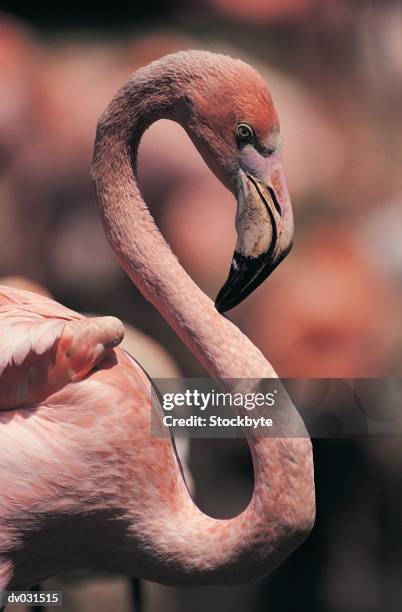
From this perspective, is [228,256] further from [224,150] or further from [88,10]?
[88,10]

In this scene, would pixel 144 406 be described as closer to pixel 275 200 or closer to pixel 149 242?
pixel 149 242

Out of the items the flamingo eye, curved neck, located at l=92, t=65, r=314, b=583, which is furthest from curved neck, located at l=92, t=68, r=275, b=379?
the flamingo eye

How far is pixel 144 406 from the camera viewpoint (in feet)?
4.04

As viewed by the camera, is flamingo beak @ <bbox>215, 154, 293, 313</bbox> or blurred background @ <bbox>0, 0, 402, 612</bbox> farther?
blurred background @ <bbox>0, 0, 402, 612</bbox>

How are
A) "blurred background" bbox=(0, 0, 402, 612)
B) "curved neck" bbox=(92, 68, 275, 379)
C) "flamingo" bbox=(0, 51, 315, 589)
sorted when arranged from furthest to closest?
1. "blurred background" bbox=(0, 0, 402, 612)
2. "curved neck" bbox=(92, 68, 275, 379)
3. "flamingo" bbox=(0, 51, 315, 589)

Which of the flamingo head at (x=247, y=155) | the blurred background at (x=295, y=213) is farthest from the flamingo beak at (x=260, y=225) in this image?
the blurred background at (x=295, y=213)

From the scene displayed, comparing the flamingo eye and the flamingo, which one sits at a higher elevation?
the flamingo eye

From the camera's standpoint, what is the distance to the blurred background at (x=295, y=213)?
56.7 inches

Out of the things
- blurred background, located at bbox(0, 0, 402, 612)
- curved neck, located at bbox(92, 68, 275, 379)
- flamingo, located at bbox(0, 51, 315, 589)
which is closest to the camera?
flamingo, located at bbox(0, 51, 315, 589)

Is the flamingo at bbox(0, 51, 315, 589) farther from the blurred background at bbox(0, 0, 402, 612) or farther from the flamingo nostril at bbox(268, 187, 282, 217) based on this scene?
the blurred background at bbox(0, 0, 402, 612)

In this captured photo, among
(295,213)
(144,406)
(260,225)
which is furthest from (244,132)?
(144,406)

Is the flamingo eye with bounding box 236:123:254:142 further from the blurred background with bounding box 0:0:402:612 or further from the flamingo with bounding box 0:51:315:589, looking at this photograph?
the blurred background with bounding box 0:0:402:612

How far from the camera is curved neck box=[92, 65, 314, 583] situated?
1181 mm

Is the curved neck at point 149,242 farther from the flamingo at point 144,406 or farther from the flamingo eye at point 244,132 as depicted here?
the flamingo eye at point 244,132
